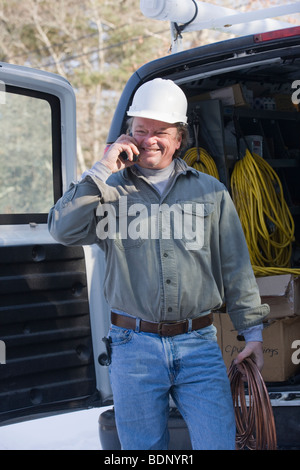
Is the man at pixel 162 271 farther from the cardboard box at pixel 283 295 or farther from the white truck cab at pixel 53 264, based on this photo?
the cardboard box at pixel 283 295

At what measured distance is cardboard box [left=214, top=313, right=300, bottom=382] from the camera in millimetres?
3854

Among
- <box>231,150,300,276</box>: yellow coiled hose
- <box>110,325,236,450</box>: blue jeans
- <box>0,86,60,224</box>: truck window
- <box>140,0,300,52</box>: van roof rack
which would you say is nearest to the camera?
<box>110,325,236,450</box>: blue jeans

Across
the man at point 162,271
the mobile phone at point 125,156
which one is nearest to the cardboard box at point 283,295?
the man at point 162,271

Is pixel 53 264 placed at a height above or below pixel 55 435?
above

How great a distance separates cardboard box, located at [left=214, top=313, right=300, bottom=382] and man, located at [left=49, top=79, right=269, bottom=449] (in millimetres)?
1020

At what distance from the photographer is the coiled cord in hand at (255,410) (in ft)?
9.38

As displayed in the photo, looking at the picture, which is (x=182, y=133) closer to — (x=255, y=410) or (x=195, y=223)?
(x=195, y=223)

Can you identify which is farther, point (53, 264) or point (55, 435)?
point (55, 435)

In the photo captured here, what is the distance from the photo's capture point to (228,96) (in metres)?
Answer: 4.62

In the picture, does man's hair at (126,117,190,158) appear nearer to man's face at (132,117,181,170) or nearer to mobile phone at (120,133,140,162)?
man's face at (132,117,181,170)

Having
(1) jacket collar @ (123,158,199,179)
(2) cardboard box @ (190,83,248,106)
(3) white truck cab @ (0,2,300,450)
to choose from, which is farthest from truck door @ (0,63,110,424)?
(2) cardboard box @ (190,83,248,106)

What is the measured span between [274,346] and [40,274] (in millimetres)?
1340

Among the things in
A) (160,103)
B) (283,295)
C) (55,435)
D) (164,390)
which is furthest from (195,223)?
(55,435)

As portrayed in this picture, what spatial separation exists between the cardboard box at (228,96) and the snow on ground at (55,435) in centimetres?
223
